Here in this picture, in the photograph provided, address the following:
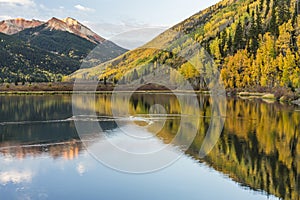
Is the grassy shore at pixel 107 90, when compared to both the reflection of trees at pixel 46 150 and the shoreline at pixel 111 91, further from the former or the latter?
the reflection of trees at pixel 46 150

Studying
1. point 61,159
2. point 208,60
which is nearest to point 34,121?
point 61,159

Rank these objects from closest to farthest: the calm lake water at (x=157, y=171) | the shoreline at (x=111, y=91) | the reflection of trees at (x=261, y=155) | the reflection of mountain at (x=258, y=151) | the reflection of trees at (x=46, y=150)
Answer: the calm lake water at (x=157, y=171) → the reflection of trees at (x=261, y=155) → the reflection of mountain at (x=258, y=151) → the reflection of trees at (x=46, y=150) → the shoreline at (x=111, y=91)

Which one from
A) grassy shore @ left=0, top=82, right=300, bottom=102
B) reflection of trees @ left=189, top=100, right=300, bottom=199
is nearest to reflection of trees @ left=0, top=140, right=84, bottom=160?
reflection of trees @ left=189, top=100, right=300, bottom=199

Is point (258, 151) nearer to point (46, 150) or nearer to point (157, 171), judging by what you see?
point (157, 171)

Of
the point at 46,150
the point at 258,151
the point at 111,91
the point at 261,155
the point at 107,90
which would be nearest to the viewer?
the point at 261,155

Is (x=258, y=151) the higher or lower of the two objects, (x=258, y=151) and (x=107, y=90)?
the lower

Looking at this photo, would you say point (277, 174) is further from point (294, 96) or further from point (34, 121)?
point (294, 96)

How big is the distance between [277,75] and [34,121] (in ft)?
206

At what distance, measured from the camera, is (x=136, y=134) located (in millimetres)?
38375

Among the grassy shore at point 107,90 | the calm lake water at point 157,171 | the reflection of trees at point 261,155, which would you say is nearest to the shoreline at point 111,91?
the grassy shore at point 107,90

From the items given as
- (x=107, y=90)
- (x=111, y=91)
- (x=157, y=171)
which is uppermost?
(x=107, y=90)

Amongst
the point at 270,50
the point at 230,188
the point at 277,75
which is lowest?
the point at 230,188

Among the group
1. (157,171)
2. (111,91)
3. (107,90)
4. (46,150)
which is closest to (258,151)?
(157,171)

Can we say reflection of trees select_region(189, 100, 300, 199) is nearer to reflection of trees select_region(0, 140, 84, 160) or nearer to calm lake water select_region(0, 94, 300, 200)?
calm lake water select_region(0, 94, 300, 200)
